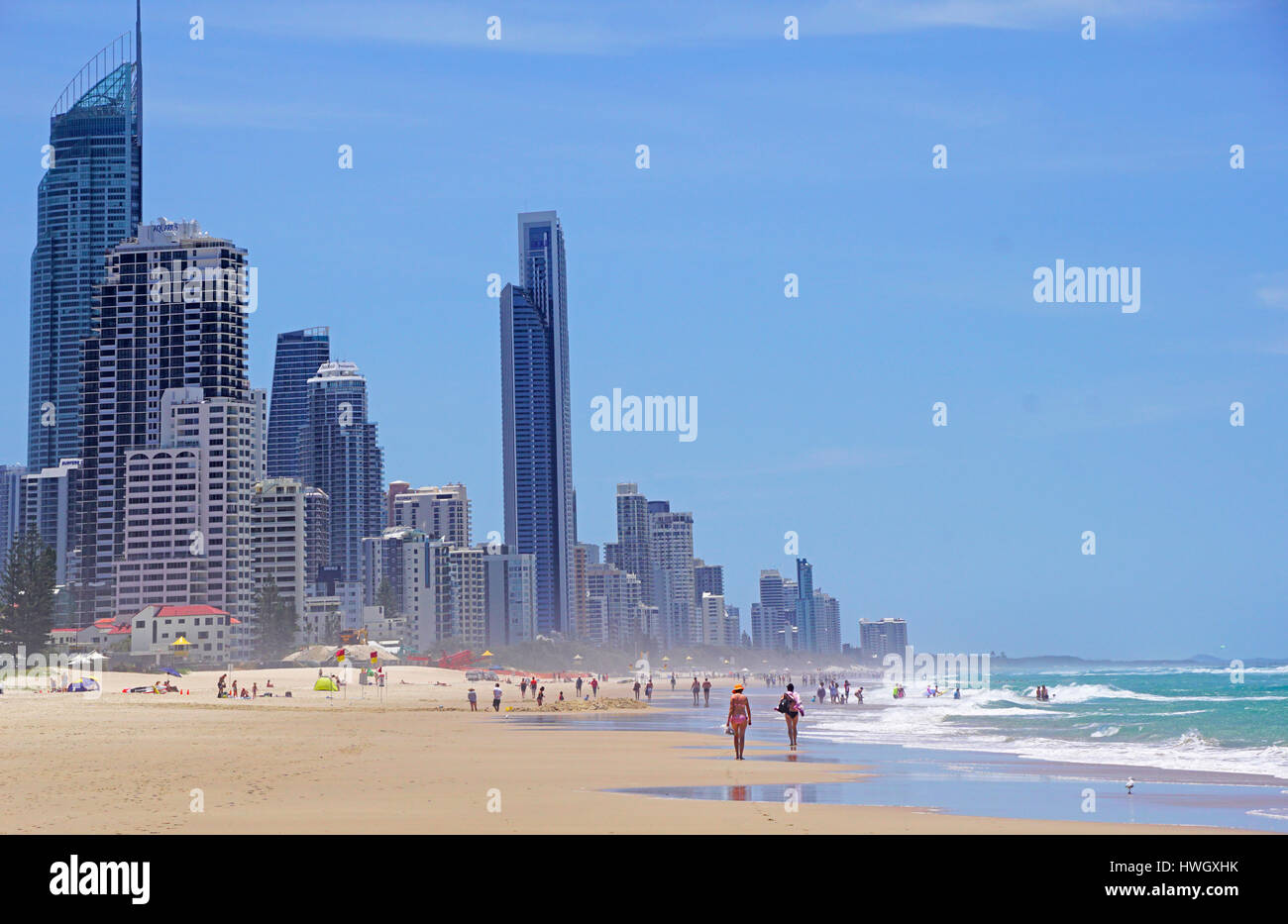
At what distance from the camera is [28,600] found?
405ft

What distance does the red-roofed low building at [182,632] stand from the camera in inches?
5866

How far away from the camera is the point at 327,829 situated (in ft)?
47.0

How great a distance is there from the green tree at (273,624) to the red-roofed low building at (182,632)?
1770 centimetres

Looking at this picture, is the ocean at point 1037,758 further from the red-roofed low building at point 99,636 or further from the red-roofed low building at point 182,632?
the red-roofed low building at point 99,636

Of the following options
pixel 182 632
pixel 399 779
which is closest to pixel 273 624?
pixel 182 632

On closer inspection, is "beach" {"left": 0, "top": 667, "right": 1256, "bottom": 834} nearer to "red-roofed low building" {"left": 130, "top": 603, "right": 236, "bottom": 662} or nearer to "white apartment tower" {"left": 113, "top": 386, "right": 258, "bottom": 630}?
"red-roofed low building" {"left": 130, "top": 603, "right": 236, "bottom": 662}

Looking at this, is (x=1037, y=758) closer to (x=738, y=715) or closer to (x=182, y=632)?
(x=738, y=715)

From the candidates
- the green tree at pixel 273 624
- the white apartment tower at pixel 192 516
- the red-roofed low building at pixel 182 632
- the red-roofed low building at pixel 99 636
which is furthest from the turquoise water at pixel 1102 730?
the white apartment tower at pixel 192 516

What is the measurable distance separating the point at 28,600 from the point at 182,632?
98.9 feet

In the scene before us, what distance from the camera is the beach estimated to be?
50.6 feet
